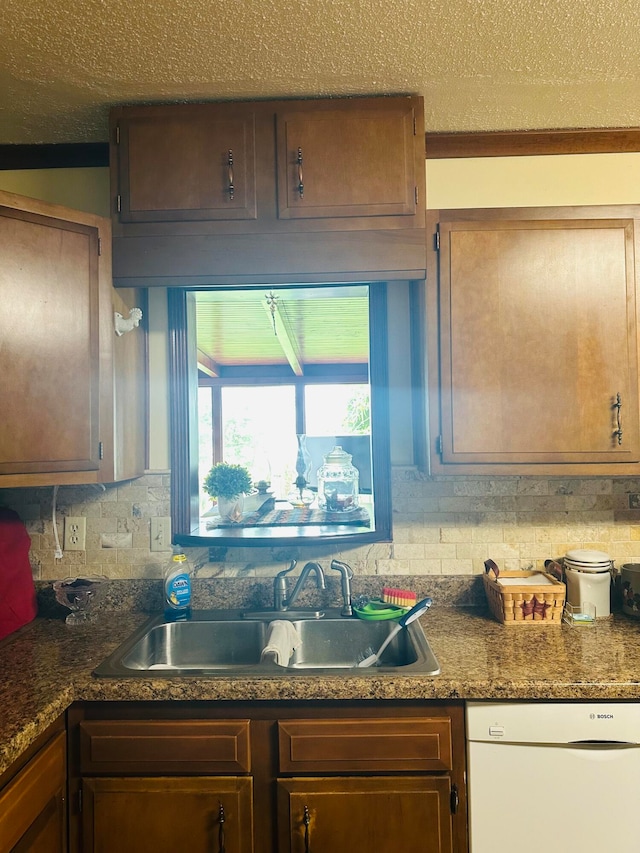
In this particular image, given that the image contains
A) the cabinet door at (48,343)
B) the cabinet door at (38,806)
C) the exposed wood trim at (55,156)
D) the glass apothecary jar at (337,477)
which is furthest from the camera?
the glass apothecary jar at (337,477)

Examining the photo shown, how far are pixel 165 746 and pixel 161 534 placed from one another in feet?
2.51

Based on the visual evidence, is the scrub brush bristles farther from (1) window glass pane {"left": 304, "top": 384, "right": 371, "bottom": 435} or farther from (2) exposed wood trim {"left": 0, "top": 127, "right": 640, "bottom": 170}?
(1) window glass pane {"left": 304, "top": 384, "right": 371, "bottom": 435}

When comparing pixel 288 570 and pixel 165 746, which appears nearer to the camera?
pixel 165 746

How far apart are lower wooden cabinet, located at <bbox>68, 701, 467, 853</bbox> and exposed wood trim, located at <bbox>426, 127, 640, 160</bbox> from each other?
68.9 inches

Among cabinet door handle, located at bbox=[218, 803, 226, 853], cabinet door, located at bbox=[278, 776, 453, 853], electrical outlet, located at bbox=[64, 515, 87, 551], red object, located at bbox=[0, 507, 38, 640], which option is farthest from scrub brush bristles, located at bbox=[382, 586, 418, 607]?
red object, located at bbox=[0, 507, 38, 640]

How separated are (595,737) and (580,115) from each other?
1.83m

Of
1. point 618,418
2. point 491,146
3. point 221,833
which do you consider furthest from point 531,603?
point 491,146

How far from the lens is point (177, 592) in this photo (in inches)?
74.4

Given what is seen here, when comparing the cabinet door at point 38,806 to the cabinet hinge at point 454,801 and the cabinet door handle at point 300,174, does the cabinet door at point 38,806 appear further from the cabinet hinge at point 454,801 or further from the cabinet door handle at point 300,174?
the cabinet door handle at point 300,174

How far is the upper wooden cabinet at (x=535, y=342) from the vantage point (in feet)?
5.62

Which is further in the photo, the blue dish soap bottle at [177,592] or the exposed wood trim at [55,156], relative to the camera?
the exposed wood trim at [55,156]

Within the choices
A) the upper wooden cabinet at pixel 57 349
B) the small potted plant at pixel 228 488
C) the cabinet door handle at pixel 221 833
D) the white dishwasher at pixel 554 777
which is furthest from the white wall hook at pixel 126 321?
the white dishwasher at pixel 554 777

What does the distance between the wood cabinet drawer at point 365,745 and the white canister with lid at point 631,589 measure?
809 millimetres

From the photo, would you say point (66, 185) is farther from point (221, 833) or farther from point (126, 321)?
point (221, 833)
